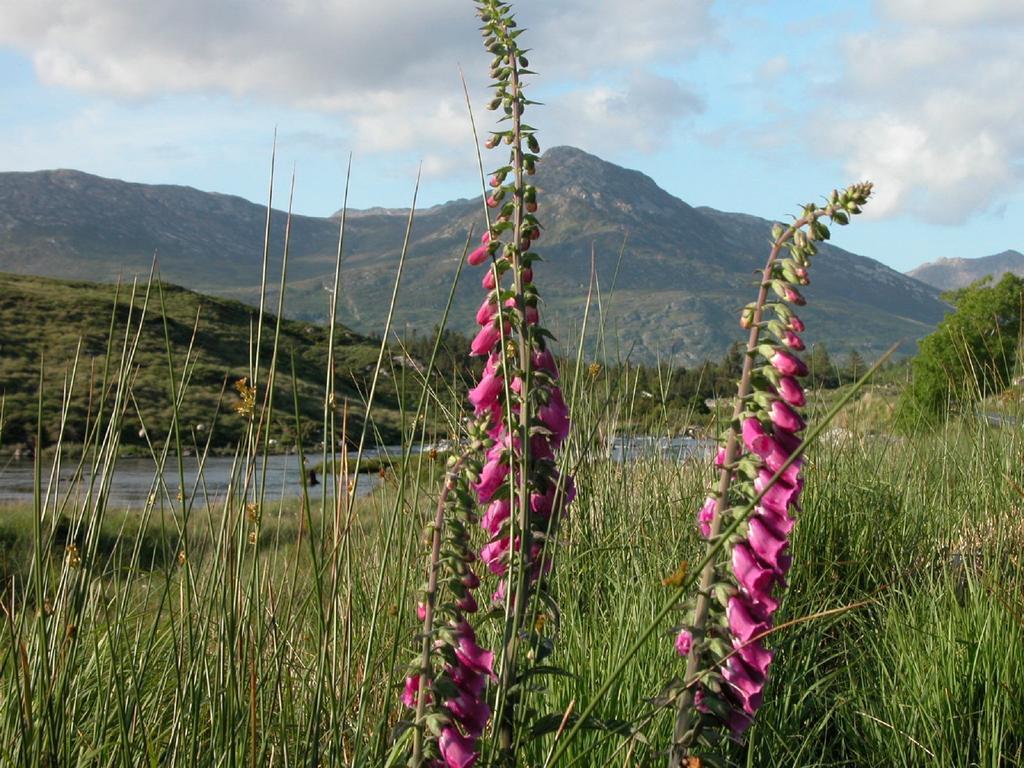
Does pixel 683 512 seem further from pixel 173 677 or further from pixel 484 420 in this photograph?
pixel 484 420

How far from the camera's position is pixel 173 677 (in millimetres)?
3400

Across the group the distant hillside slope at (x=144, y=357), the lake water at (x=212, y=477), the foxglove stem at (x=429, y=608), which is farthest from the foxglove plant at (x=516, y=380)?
the distant hillside slope at (x=144, y=357)

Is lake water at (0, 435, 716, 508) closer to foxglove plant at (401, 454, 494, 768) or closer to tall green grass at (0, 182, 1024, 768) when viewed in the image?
tall green grass at (0, 182, 1024, 768)

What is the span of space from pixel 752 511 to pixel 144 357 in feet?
210

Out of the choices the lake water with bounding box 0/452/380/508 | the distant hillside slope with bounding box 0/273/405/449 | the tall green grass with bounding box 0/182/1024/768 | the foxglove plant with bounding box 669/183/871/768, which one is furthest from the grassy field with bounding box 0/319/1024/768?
the distant hillside slope with bounding box 0/273/405/449

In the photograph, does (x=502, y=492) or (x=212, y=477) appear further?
(x=212, y=477)

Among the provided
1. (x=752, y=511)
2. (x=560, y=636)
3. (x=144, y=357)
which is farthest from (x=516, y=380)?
(x=144, y=357)

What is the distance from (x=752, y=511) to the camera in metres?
1.99

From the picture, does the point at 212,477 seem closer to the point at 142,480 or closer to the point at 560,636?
the point at 142,480

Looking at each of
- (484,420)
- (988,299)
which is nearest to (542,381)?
(484,420)

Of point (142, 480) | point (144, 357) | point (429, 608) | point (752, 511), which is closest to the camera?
point (429, 608)

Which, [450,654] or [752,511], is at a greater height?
[752,511]

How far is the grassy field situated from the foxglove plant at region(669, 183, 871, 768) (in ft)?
0.60

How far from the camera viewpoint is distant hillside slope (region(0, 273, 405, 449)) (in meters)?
52.1
